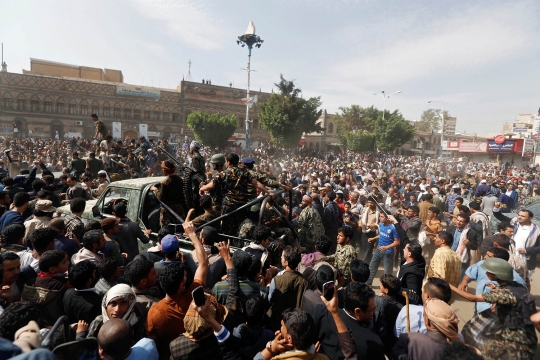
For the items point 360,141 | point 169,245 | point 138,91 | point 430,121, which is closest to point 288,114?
point 360,141

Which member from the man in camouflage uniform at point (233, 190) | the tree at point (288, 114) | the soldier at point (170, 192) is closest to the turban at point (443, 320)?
the man in camouflage uniform at point (233, 190)

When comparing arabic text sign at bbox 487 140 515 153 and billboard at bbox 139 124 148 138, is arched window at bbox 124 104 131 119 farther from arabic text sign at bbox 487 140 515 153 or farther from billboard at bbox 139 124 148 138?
arabic text sign at bbox 487 140 515 153

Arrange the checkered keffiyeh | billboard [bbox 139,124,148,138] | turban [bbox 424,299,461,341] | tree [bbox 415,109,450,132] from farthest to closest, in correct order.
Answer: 1. tree [bbox 415,109,450,132]
2. billboard [bbox 139,124,148,138]
3. the checkered keffiyeh
4. turban [bbox 424,299,461,341]

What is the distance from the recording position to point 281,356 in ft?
6.40

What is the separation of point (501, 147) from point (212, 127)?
119 feet

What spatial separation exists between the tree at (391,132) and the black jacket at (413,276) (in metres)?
39.5

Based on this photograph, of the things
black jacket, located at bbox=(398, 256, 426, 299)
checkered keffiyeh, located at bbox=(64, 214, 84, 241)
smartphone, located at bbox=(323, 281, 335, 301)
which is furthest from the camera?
checkered keffiyeh, located at bbox=(64, 214, 84, 241)

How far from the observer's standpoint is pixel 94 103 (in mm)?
39188

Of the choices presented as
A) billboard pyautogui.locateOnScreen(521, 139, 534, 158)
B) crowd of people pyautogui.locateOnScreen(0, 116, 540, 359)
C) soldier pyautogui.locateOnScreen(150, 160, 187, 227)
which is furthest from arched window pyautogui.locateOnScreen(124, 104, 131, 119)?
billboard pyautogui.locateOnScreen(521, 139, 534, 158)

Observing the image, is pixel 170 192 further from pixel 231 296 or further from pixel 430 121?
pixel 430 121

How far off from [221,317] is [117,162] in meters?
7.93

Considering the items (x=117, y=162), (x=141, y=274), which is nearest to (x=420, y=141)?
(x=117, y=162)

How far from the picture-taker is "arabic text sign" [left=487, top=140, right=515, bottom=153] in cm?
3913

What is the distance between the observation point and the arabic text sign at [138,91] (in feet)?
132
